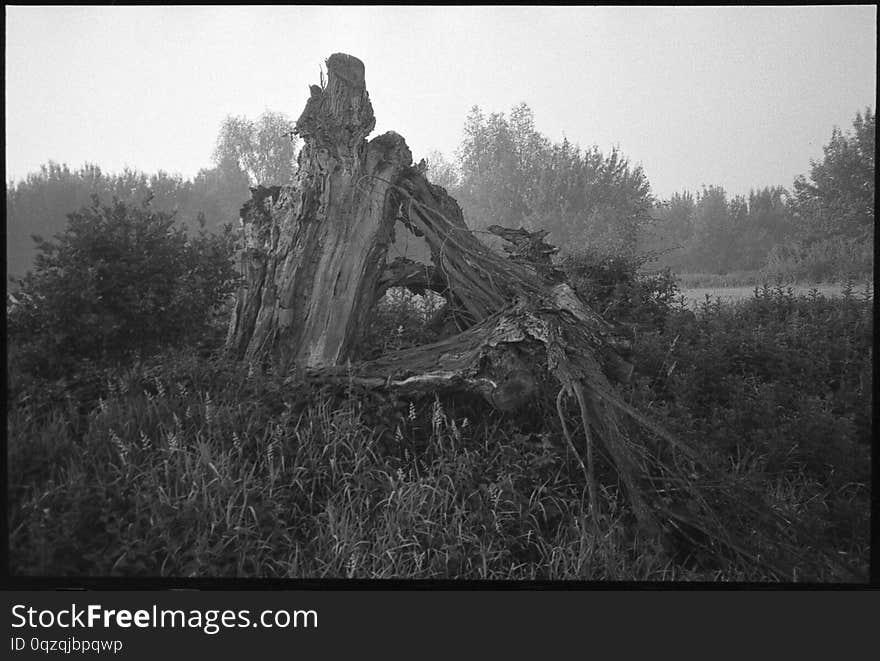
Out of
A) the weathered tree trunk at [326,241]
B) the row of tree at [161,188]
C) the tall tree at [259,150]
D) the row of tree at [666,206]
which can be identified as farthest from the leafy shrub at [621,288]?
the tall tree at [259,150]

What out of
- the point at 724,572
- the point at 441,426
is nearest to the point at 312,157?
the point at 441,426

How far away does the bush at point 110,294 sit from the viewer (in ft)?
14.1

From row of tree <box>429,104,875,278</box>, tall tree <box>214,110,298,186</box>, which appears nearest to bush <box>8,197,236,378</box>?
row of tree <box>429,104,875,278</box>

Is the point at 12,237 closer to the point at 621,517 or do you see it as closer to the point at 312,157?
the point at 312,157

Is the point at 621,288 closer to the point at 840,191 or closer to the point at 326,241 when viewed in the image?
the point at 840,191

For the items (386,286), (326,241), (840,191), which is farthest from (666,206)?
(326,241)

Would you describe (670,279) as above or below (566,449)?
above

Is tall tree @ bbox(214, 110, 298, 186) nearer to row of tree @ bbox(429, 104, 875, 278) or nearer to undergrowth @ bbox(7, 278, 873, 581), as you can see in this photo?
row of tree @ bbox(429, 104, 875, 278)

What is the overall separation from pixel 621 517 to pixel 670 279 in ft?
15.2

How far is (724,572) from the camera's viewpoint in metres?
3.38

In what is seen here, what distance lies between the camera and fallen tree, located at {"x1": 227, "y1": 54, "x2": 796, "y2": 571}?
397 centimetres

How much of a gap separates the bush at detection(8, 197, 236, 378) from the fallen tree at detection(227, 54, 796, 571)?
41cm

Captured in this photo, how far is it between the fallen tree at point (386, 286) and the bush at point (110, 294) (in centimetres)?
41

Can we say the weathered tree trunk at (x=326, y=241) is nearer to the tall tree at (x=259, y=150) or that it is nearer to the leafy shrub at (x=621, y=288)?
the leafy shrub at (x=621, y=288)
